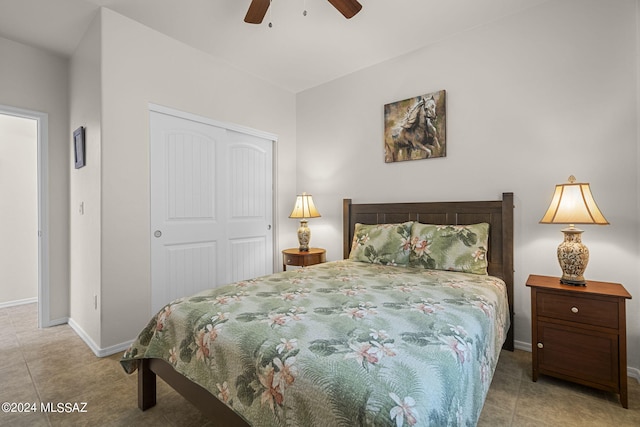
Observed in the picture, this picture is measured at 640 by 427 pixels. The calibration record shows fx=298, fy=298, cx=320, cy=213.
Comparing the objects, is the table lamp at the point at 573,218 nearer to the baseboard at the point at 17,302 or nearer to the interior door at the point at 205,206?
the interior door at the point at 205,206

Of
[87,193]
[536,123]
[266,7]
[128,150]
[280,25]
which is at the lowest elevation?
[87,193]

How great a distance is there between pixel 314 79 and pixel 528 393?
346cm

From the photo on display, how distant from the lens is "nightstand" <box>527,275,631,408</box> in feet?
5.47

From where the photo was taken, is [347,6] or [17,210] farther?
[17,210]

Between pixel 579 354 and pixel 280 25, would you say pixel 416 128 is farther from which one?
pixel 579 354

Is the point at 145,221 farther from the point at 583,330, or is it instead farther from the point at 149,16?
the point at 583,330

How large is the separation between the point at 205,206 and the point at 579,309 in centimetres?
301

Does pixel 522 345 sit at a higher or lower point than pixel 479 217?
lower

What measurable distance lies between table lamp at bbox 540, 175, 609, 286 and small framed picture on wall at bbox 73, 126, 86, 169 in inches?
142

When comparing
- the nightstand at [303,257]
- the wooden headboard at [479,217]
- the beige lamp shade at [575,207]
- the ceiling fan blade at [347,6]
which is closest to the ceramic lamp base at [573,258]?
the beige lamp shade at [575,207]

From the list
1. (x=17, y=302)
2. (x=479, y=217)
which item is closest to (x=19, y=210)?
(x=17, y=302)

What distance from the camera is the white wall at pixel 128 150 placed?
229cm

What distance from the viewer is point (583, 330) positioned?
1.76m

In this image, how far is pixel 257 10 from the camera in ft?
6.37
